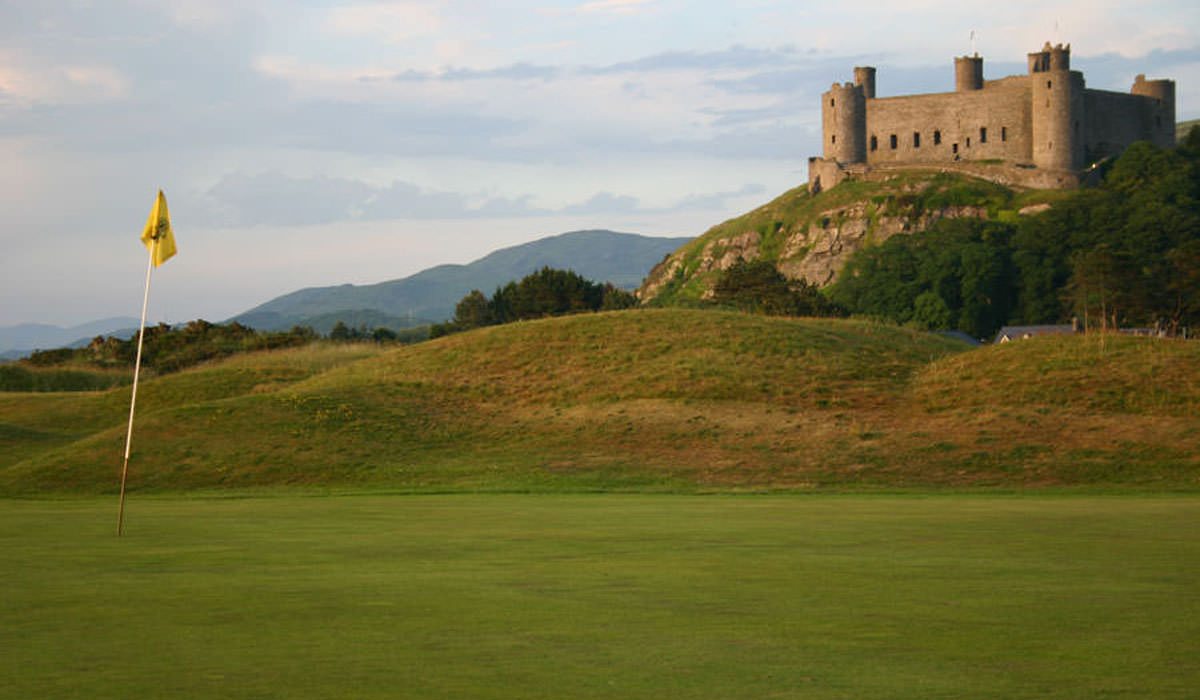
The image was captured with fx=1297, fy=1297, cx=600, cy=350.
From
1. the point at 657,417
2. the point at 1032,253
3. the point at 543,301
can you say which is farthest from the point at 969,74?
the point at 657,417

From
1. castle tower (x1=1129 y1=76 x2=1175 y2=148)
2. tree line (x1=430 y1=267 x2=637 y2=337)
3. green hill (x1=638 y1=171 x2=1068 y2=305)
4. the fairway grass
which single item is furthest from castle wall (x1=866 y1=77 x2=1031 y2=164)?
the fairway grass

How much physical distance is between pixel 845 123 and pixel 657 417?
116m

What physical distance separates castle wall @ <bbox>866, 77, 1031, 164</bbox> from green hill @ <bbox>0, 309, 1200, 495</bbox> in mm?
93191

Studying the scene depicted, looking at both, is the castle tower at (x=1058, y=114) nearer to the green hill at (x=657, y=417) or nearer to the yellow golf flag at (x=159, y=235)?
the green hill at (x=657, y=417)

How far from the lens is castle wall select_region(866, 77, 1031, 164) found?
141m

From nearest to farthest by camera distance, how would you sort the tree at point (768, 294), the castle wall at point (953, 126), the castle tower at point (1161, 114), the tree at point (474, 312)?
the tree at point (768, 294) → the tree at point (474, 312) → the castle wall at point (953, 126) → the castle tower at point (1161, 114)

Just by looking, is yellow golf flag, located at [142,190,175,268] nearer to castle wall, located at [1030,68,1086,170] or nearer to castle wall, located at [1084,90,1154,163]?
castle wall, located at [1030,68,1086,170]

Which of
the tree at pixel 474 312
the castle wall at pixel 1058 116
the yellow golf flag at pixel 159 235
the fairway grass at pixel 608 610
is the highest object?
the castle wall at pixel 1058 116

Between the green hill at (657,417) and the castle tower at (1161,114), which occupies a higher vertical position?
the castle tower at (1161,114)

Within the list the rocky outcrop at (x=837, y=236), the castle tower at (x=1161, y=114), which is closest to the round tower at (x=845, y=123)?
the rocky outcrop at (x=837, y=236)

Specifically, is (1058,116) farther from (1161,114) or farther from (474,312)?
(474,312)

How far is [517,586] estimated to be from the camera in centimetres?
1119

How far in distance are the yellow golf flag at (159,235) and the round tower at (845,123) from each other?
135631 mm

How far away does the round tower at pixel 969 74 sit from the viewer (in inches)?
5773
